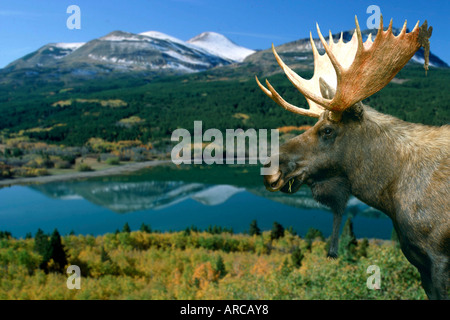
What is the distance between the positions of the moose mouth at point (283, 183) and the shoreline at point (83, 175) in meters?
58.5

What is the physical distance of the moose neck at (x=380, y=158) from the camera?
2.06 metres

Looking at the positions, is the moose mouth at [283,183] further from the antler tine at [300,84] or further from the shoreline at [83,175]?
the shoreline at [83,175]

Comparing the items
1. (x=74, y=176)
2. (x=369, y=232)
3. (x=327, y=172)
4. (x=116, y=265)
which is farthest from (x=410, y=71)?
(x=327, y=172)

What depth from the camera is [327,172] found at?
7.13ft

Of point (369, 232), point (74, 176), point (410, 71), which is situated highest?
point (410, 71)

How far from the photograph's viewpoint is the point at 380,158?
2107mm

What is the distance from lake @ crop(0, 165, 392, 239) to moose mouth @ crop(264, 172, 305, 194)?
1181 inches

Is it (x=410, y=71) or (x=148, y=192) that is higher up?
(x=410, y=71)

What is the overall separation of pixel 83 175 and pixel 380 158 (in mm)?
60983

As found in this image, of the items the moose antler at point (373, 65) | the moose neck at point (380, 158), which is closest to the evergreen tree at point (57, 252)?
the moose neck at point (380, 158)

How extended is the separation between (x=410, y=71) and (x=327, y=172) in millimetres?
106887
